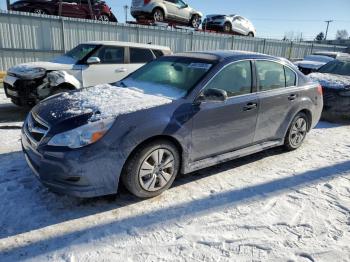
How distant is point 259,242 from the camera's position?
2.98 metres

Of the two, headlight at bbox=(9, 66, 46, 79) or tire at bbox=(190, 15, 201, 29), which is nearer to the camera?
headlight at bbox=(9, 66, 46, 79)

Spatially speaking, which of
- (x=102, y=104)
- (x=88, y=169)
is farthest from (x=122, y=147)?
(x=102, y=104)

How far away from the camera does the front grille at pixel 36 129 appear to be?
3.32 metres

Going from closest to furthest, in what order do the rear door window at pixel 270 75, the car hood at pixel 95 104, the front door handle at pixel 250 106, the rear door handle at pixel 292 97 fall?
the car hood at pixel 95 104 < the front door handle at pixel 250 106 < the rear door window at pixel 270 75 < the rear door handle at pixel 292 97

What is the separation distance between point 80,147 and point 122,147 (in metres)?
0.42

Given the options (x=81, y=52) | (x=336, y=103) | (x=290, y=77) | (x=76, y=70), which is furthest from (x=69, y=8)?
(x=290, y=77)

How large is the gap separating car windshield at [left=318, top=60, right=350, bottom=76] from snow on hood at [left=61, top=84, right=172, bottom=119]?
7.29 metres

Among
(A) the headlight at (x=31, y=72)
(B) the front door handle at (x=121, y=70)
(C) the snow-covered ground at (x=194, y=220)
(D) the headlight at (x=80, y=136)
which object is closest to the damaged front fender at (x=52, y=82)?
(A) the headlight at (x=31, y=72)

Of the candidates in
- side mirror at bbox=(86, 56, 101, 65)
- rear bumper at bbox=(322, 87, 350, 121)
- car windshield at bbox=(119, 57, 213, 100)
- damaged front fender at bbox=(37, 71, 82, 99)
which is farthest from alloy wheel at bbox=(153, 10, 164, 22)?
car windshield at bbox=(119, 57, 213, 100)

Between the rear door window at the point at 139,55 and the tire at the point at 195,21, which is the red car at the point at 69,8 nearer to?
the tire at the point at 195,21

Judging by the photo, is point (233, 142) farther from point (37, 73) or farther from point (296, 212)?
point (37, 73)

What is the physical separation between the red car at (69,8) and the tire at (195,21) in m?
4.54

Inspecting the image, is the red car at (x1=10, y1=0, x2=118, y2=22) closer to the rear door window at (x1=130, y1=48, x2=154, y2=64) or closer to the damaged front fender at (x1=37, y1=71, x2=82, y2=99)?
the rear door window at (x1=130, y1=48, x2=154, y2=64)

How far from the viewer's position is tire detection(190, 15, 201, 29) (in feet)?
60.4
